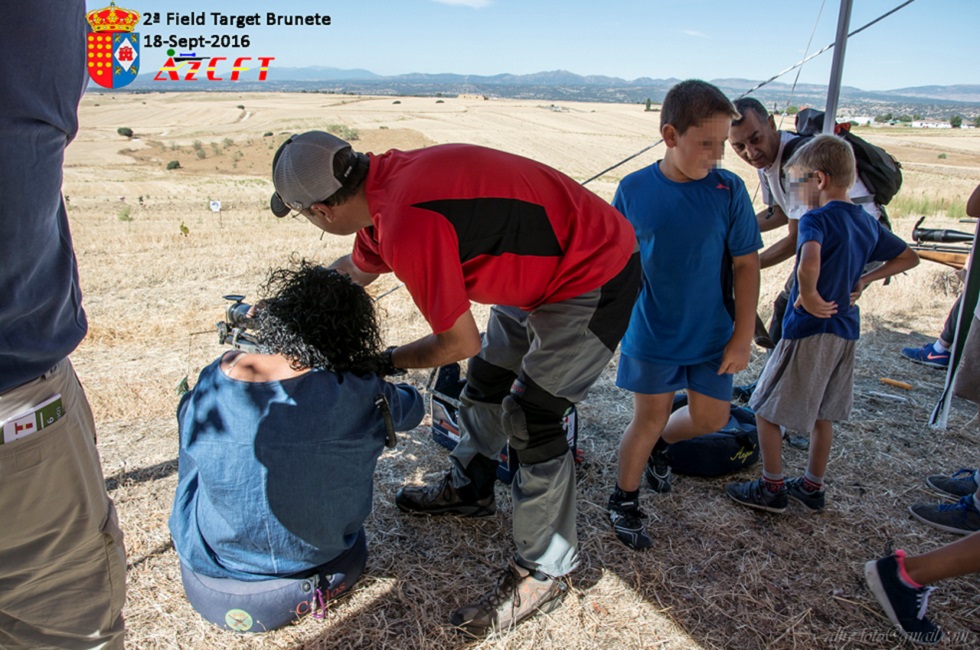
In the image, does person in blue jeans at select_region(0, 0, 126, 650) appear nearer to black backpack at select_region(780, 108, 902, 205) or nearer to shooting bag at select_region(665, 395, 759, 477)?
shooting bag at select_region(665, 395, 759, 477)

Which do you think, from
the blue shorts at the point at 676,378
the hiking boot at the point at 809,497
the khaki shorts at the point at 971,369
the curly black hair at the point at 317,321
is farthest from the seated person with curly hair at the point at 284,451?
the khaki shorts at the point at 971,369

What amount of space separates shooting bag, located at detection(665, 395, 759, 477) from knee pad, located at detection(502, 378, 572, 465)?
3.84 ft

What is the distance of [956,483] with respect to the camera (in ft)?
10.3

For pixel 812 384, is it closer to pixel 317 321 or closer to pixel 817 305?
pixel 817 305

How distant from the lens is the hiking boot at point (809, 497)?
9.61 feet

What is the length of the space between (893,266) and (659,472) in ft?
4.90

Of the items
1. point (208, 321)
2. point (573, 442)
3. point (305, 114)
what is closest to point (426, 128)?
point (305, 114)

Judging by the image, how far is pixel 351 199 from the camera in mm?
1904

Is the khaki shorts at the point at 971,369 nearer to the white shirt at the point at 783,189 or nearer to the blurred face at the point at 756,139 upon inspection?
the white shirt at the point at 783,189

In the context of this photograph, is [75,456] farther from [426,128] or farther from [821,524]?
[426,128]

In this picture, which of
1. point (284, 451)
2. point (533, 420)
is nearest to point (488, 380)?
point (533, 420)

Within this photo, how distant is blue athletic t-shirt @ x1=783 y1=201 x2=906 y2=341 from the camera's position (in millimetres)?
2641

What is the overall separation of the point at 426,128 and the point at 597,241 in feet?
125

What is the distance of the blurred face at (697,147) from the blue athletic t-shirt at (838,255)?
0.60 metres
